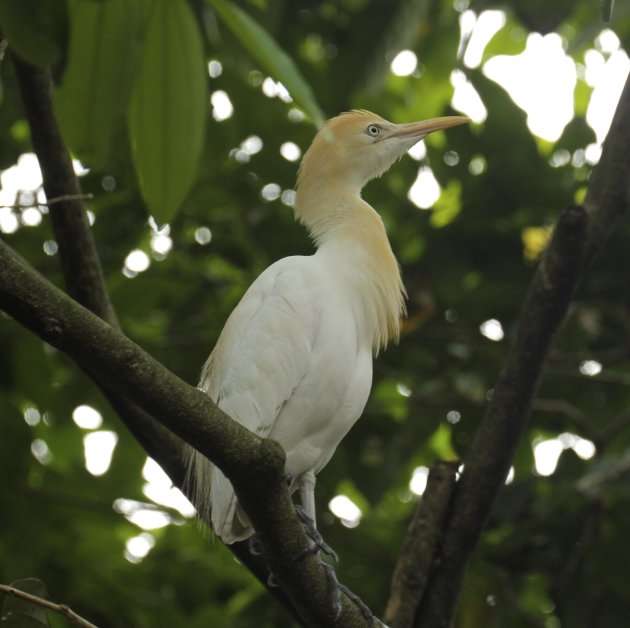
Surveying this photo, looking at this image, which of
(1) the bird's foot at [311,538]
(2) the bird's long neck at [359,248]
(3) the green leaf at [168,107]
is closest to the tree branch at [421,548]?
(2) the bird's long neck at [359,248]

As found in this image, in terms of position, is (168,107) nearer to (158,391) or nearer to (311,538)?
(158,391)

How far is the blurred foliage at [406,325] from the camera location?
3332mm

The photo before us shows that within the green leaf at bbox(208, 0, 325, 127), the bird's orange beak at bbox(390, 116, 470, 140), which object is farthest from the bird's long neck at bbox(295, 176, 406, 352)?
the green leaf at bbox(208, 0, 325, 127)

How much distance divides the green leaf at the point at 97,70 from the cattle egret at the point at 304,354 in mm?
828

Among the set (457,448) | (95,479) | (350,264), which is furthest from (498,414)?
(95,479)

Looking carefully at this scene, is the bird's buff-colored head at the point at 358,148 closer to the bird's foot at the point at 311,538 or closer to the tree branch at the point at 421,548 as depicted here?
the tree branch at the point at 421,548

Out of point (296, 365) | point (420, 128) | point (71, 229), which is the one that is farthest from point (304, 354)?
point (420, 128)

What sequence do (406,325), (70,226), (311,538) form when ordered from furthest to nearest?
(406,325) → (70,226) → (311,538)

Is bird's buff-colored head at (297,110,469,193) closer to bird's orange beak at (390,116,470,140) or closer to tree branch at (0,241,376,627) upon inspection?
bird's orange beak at (390,116,470,140)

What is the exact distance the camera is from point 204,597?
4539mm

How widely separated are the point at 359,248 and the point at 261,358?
1.72ft

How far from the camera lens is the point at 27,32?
158 cm

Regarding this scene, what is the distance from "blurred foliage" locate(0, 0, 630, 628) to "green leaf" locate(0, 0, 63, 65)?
1505 millimetres

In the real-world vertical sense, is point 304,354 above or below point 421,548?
above
